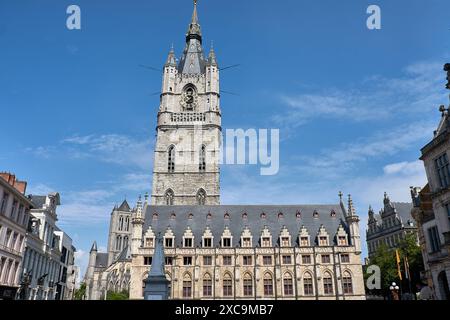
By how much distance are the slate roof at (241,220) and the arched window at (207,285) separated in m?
4.69

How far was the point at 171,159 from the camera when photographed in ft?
235

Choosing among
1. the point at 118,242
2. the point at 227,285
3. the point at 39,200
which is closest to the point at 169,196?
the point at 227,285

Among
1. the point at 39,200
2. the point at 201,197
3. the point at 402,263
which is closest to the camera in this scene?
the point at 39,200

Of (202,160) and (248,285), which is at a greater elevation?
(202,160)

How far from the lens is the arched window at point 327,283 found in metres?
45.8

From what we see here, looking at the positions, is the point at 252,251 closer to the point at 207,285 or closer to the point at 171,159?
the point at 207,285

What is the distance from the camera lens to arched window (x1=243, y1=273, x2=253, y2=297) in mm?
45938

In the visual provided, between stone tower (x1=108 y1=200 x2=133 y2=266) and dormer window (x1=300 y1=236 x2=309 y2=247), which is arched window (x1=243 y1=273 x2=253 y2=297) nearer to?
dormer window (x1=300 y1=236 x2=309 y2=247)

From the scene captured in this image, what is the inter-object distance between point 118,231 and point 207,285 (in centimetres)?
8836

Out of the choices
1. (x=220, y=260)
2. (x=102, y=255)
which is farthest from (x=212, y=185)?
(x=102, y=255)

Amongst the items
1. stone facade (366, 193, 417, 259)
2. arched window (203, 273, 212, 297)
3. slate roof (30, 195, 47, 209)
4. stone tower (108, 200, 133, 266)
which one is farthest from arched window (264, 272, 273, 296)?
stone tower (108, 200, 133, 266)

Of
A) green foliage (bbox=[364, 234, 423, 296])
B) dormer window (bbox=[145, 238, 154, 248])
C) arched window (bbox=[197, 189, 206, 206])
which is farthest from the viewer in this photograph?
arched window (bbox=[197, 189, 206, 206])

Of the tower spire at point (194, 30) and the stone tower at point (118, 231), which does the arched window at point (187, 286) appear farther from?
the stone tower at point (118, 231)

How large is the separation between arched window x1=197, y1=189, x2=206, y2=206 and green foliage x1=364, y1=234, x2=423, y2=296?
32.3 m
